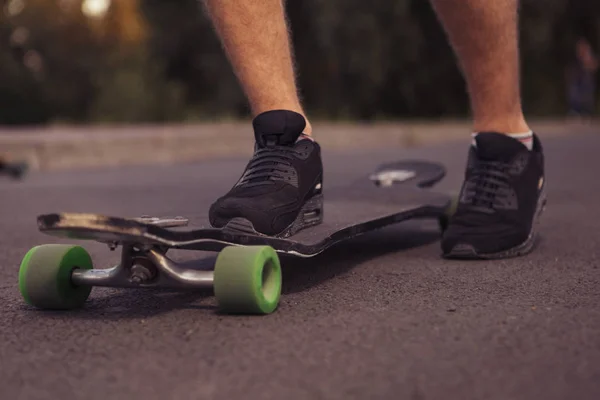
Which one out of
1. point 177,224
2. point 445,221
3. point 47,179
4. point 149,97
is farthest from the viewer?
point 149,97

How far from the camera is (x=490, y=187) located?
2461 millimetres

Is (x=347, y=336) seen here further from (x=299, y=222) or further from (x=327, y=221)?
(x=327, y=221)

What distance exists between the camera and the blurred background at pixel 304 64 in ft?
45.4

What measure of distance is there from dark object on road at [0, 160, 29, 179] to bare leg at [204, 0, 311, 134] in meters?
3.88

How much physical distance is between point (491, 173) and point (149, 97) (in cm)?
1225

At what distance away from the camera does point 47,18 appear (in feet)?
63.9

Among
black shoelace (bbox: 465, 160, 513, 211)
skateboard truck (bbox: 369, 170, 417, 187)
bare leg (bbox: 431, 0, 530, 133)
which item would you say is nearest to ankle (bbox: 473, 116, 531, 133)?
bare leg (bbox: 431, 0, 530, 133)

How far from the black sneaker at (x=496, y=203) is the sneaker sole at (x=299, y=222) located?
424mm

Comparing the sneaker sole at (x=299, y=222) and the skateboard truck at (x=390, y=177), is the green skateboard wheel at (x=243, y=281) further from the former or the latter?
the skateboard truck at (x=390, y=177)

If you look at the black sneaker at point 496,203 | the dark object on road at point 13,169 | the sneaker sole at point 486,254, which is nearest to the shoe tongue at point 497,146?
the black sneaker at point 496,203

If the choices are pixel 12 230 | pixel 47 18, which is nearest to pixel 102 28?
pixel 47 18

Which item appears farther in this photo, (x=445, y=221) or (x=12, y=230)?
(x=12, y=230)

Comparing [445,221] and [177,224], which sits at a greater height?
[177,224]

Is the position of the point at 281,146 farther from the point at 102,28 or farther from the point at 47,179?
the point at 102,28
